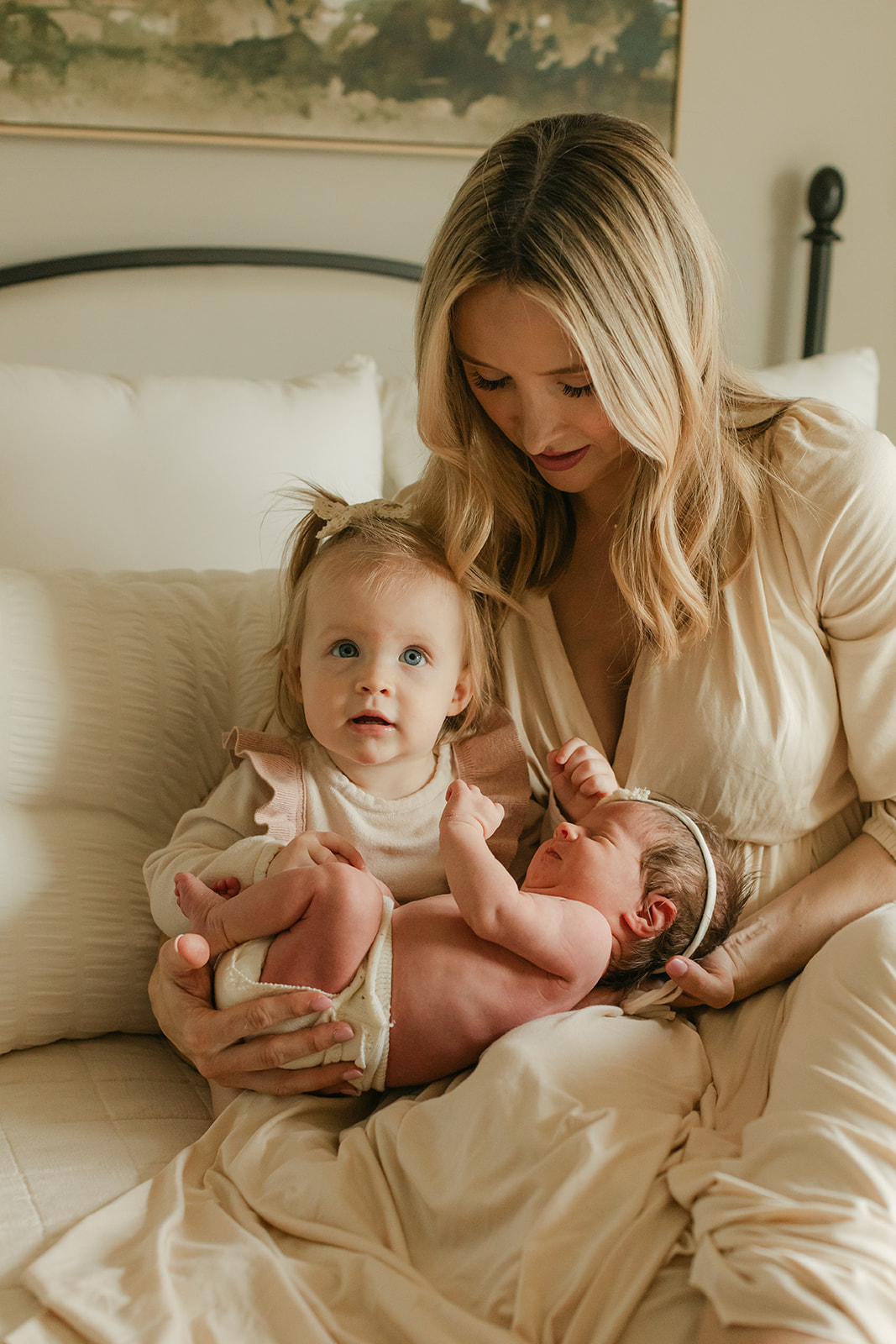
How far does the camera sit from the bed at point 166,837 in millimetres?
897

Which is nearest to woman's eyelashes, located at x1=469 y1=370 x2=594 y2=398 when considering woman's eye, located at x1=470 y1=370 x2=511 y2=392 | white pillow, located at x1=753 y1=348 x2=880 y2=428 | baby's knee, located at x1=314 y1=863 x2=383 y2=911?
→ woman's eye, located at x1=470 y1=370 x2=511 y2=392

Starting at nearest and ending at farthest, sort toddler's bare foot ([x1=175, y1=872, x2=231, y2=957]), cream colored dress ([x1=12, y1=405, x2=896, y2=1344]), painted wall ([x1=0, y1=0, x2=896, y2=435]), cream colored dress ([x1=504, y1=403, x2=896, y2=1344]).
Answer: cream colored dress ([x1=12, y1=405, x2=896, y2=1344]) → cream colored dress ([x1=504, y1=403, x2=896, y2=1344]) → toddler's bare foot ([x1=175, y1=872, x2=231, y2=957]) → painted wall ([x1=0, y1=0, x2=896, y2=435])

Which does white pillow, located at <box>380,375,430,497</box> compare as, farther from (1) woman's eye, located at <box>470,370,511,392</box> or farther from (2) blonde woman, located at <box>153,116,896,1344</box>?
(1) woman's eye, located at <box>470,370,511,392</box>

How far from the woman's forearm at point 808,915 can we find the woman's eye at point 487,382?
0.68 metres

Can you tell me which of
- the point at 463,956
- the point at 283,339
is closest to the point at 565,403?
the point at 463,956

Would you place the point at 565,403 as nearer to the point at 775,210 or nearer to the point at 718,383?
the point at 718,383

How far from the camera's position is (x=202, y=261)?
222cm

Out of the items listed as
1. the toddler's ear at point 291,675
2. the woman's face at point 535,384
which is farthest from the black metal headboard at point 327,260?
the toddler's ear at point 291,675

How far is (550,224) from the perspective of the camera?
1.20m

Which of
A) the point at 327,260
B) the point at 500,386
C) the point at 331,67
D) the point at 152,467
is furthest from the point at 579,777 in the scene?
the point at 331,67

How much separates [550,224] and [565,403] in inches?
7.5

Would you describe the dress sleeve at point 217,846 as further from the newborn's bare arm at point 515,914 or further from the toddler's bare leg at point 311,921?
the newborn's bare arm at point 515,914

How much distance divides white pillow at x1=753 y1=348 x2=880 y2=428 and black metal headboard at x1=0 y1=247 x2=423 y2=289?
782 mm

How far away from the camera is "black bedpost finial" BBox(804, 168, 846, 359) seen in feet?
8.12
